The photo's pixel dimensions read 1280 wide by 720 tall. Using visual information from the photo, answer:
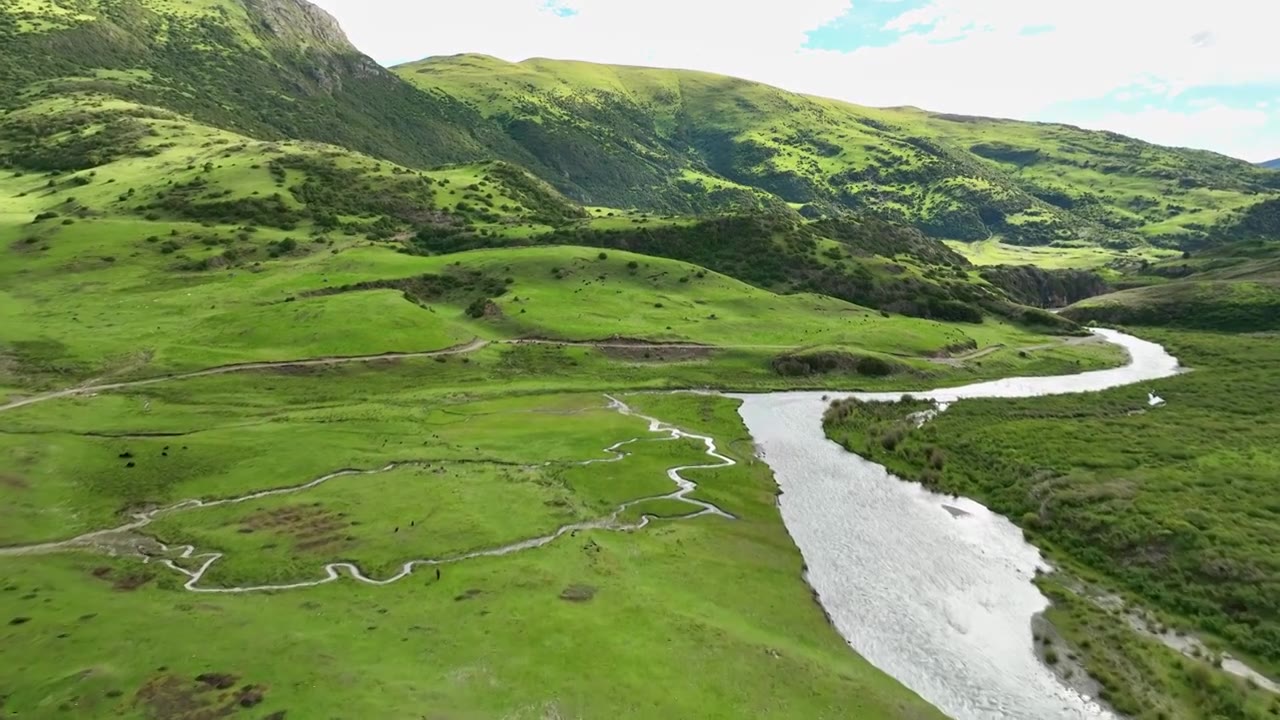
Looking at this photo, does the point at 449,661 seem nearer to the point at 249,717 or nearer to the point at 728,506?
the point at 249,717

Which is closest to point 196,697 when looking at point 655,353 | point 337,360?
point 337,360

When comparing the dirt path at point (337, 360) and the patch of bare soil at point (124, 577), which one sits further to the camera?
the dirt path at point (337, 360)

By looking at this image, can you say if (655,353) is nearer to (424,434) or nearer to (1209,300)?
(424,434)

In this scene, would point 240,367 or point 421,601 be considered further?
point 240,367

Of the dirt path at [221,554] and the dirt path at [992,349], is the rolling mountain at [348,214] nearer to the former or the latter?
the dirt path at [992,349]

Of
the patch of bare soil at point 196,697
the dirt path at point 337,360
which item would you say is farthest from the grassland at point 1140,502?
the patch of bare soil at point 196,697

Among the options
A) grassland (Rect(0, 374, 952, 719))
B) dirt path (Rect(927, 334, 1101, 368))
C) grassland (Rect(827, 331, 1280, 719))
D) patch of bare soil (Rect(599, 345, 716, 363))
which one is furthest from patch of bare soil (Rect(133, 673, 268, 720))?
dirt path (Rect(927, 334, 1101, 368))
